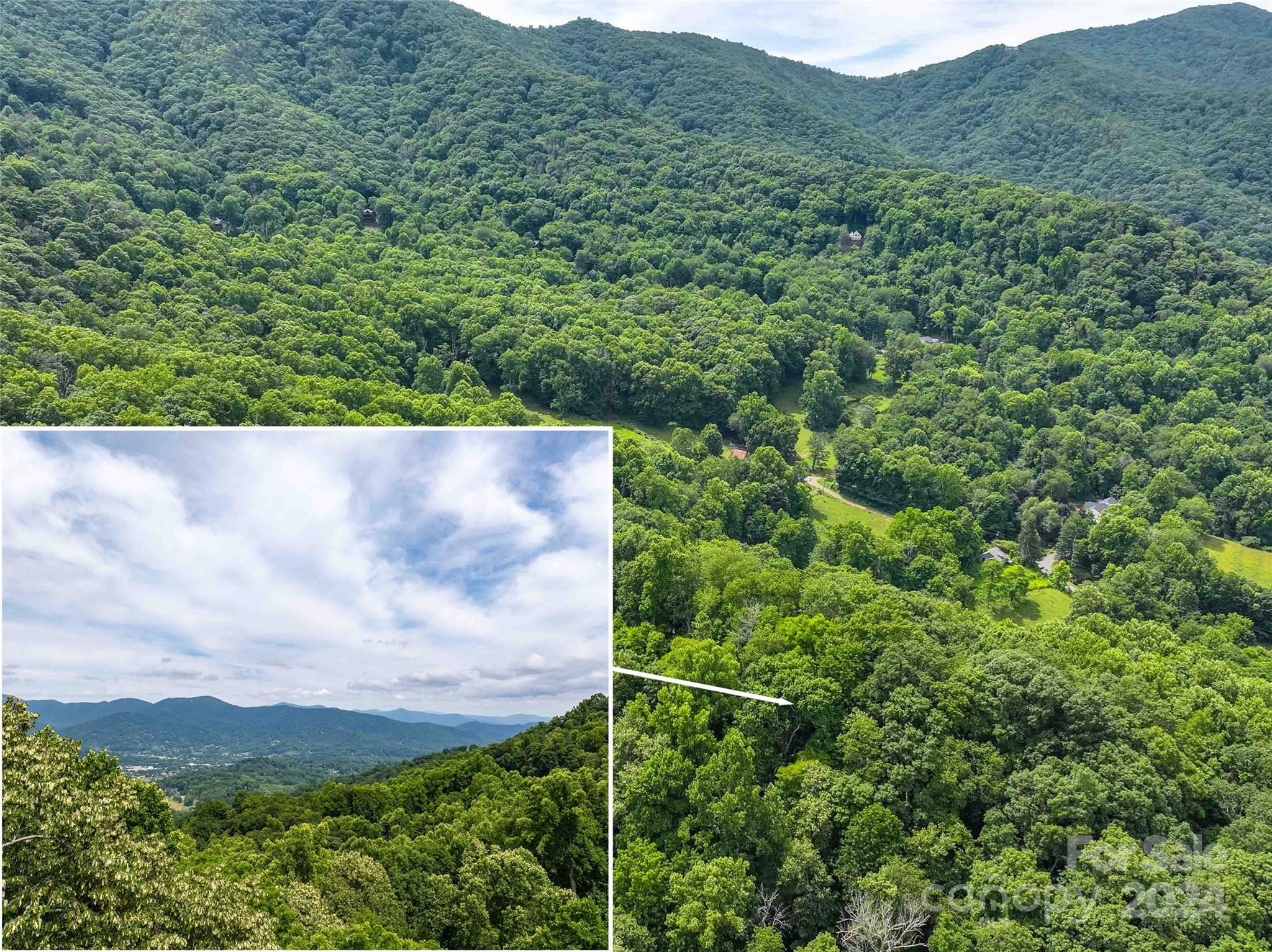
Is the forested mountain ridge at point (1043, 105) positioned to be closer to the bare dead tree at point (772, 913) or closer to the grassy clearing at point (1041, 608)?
the grassy clearing at point (1041, 608)

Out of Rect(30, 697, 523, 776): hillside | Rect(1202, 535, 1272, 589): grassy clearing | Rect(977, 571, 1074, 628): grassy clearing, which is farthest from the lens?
Rect(1202, 535, 1272, 589): grassy clearing

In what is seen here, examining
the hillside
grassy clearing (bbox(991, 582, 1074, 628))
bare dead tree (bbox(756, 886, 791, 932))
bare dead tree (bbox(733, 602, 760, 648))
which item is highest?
the hillside

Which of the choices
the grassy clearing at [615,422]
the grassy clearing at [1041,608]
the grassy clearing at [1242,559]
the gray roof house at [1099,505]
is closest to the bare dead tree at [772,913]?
the grassy clearing at [1041,608]

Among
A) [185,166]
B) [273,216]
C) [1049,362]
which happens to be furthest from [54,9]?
[1049,362]

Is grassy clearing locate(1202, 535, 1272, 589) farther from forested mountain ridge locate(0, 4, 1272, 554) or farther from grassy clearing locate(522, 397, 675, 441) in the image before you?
grassy clearing locate(522, 397, 675, 441)

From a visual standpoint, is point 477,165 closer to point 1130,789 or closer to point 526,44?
point 526,44

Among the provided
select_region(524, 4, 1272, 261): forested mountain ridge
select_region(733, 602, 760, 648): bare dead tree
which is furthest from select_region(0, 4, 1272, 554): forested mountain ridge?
select_region(524, 4, 1272, 261): forested mountain ridge

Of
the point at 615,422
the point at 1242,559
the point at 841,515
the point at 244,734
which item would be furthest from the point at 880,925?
the point at 1242,559
